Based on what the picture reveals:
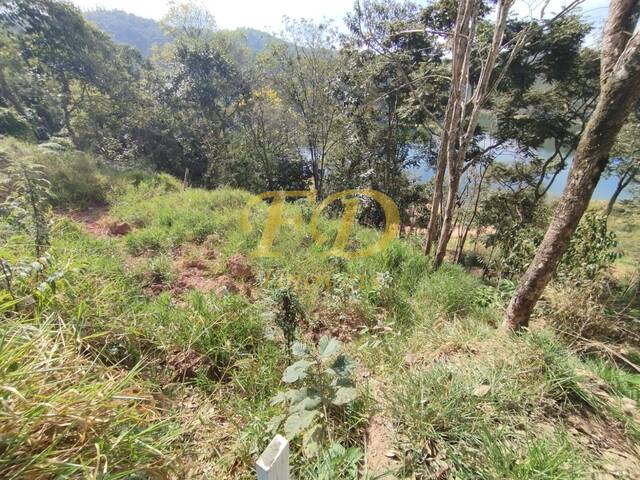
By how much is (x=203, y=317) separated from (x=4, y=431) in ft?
4.50

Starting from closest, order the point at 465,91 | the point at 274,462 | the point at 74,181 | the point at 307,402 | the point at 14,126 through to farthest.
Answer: the point at 274,462 → the point at 307,402 → the point at 465,91 → the point at 74,181 → the point at 14,126

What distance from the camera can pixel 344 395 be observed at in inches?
58.4

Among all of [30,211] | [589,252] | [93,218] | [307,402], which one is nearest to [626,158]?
[589,252]

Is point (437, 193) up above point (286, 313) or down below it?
above

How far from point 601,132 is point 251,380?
285 centimetres

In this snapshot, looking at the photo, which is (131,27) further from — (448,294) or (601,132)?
(601,132)

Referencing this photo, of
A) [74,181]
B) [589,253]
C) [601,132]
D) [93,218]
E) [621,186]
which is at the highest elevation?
[601,132]

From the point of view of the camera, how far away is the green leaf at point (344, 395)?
144cm

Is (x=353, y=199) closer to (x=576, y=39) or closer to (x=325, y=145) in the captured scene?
(x=325, y=145)

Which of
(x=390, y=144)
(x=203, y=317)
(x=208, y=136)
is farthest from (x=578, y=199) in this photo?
(x=208, y=136)

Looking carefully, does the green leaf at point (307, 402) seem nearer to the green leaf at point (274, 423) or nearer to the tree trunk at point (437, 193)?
the green leaf at point (274, 423)

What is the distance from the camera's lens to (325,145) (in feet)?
34.7

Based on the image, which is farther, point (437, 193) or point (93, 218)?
point (93, 218)

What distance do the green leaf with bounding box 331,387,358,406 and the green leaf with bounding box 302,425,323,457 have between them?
176 mm
